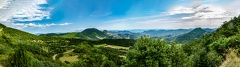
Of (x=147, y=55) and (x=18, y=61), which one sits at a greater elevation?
(x=147, y=55)

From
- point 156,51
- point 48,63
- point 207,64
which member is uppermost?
point 156,51

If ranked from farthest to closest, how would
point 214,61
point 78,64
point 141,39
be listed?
point 78,64 < point 214,61 < point 141,39

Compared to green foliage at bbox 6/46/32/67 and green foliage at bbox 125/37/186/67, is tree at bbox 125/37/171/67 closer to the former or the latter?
green foliage at bbox 125/37/186/67

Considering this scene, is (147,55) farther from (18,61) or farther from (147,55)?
(18,61)

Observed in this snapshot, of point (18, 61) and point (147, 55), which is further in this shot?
point (18, 61)

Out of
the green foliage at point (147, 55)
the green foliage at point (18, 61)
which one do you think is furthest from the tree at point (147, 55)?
the green foliage at point (18, 61)

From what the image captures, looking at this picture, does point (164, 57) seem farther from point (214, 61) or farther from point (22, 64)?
point (22, 64)

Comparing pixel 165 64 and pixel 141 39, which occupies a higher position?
pixel 141 39

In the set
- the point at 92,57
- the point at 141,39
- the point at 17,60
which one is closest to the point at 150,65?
the point at 141,39

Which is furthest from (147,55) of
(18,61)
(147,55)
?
(18,61)

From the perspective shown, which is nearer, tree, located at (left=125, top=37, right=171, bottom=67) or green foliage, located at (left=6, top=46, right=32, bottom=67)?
tree, located at (left=125, top=37, right=171, bottom=67)

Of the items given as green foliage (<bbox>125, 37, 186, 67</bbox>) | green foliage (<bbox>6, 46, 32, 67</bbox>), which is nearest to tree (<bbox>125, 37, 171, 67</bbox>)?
green foliage (<bbox>125, 37, 186, 67</bbox>)
